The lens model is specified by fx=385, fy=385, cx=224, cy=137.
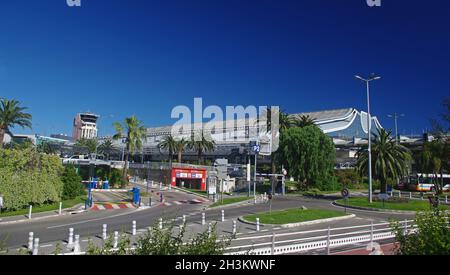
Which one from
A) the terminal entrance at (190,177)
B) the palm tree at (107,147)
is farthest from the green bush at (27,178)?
the palm tree at (107,147)

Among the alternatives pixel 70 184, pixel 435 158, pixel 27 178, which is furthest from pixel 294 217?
pixel 435 158

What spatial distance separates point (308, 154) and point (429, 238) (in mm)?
50855

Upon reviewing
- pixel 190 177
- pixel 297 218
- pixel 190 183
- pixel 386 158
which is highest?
pixel 386 158

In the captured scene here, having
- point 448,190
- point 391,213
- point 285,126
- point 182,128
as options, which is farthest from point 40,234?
point 182,128

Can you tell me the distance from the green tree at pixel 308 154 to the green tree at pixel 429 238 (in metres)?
49.6

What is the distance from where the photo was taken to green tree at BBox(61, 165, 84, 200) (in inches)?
1565

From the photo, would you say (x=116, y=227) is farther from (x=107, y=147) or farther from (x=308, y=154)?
(x=107, y=147)

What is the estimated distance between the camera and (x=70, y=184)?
40000 millimetres

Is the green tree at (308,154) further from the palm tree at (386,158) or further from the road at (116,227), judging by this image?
the road at (116,227)

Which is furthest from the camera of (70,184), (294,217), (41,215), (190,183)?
(190,183)
